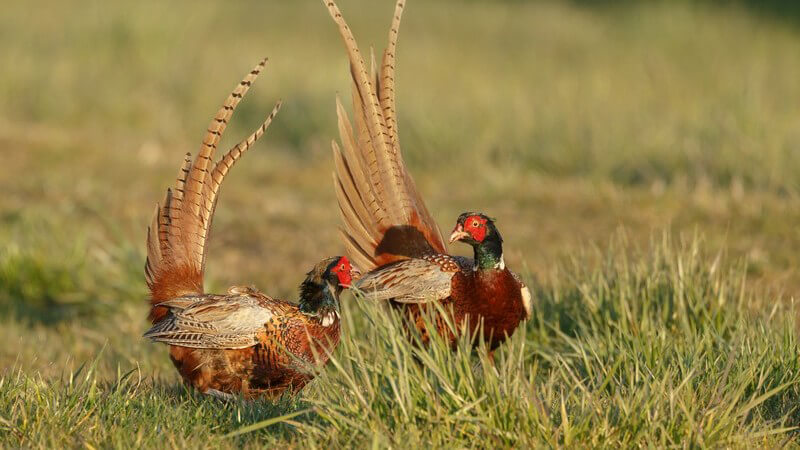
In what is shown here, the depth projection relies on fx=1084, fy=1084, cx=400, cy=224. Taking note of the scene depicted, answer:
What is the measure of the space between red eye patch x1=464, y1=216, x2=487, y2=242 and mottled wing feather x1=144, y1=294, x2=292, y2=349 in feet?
2.80

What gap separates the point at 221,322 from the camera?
462 cm

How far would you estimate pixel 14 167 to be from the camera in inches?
419

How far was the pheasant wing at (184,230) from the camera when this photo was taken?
16.3 feet

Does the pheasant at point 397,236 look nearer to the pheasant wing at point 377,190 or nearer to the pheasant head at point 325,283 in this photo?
the pheasant wing at point 377,190

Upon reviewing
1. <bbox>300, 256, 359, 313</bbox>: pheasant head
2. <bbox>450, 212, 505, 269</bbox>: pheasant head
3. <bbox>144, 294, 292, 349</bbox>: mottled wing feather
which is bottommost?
<bbox>144, 294, 292, 349</bbox>: mottled wing feather

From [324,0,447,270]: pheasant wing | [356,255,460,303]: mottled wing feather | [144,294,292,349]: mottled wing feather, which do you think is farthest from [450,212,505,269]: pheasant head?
[144,294,292,349]: mottled wing feather

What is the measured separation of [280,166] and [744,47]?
916 centimetres

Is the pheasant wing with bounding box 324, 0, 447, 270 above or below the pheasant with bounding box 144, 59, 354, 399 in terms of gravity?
above

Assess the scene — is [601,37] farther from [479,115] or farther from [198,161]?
[198,161]

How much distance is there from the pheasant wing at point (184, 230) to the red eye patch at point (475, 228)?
104 cm

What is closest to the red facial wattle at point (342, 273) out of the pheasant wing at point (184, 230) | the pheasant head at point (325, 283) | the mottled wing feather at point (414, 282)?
the pheasant head at point (325, 283)

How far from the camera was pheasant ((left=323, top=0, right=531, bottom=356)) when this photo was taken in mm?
4762

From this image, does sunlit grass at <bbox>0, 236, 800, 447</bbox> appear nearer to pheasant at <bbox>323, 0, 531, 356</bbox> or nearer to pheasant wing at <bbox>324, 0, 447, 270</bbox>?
pheasant at <bbox>323, 0, 531, 356</bbox>

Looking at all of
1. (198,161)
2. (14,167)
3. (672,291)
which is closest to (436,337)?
(198,161)
